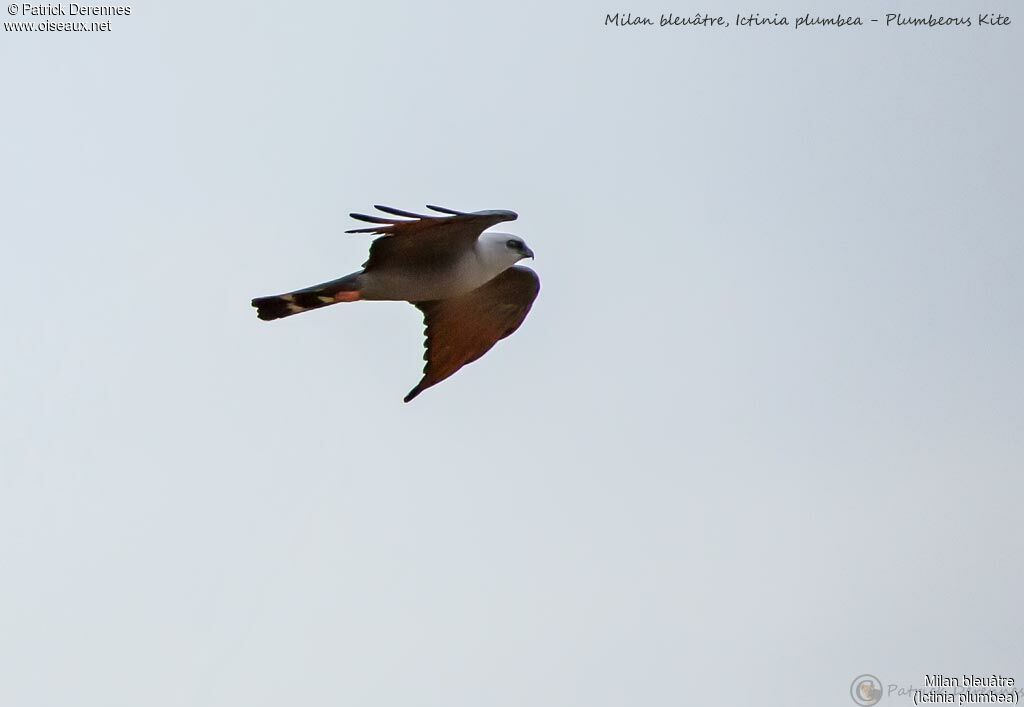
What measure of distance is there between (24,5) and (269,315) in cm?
367

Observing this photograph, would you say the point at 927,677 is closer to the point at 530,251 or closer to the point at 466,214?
the point at 530,251

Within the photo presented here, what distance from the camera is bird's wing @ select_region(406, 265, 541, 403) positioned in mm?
10992

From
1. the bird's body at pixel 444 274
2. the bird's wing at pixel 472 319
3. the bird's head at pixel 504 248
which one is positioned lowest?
the bird's wing at pixel 472 319

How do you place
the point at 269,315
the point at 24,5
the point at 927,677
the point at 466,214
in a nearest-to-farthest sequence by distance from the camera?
the point at 466,214
the point at 269,315
the point at 24,5
the point at 927,677

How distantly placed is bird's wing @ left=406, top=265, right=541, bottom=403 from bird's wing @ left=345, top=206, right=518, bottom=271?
2.25ft

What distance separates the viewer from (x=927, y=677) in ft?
43.8

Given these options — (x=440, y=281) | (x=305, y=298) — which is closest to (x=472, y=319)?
(x=440, y=281)

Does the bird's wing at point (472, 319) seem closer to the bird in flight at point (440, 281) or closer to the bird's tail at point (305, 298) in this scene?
the bird in flight at point (440, 281)

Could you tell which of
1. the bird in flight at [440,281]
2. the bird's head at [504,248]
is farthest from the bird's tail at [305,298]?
the bird's head at [504,248]

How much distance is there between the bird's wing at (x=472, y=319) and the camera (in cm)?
1099

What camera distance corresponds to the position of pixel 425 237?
33.1 feet

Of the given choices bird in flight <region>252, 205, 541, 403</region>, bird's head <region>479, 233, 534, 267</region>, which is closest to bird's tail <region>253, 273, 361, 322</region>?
bird in flight <region>252, 205, 541, 403</region>

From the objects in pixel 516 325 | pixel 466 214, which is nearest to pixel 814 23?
pixel 516 325

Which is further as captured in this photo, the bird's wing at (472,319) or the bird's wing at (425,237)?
the bird's wing at (472,319)
